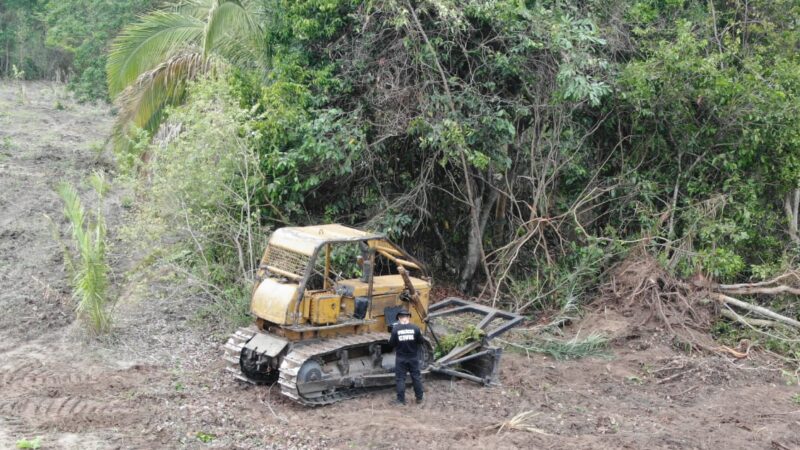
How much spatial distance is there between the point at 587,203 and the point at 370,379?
6726 mm

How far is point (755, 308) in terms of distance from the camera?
13.6m

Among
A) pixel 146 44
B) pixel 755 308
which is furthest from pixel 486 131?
pixel 146 44

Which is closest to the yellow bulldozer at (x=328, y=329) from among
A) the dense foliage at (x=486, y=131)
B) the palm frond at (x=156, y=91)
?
the dense foliage at (x=486, y=131)

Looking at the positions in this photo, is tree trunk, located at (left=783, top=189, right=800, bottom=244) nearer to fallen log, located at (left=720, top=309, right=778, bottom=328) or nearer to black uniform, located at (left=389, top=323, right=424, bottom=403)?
fallen log, located at (left=720, top=309, right=778, bottom=328)

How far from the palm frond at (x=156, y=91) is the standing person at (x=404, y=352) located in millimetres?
7443

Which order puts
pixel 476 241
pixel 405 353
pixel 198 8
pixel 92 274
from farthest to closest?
1. pixel 198 8
2. pixel 476 241
3. pixel 92 274
4. pixel 405 353

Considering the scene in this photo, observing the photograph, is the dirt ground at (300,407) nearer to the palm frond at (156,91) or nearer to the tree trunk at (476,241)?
the tree trunk at (476,241)

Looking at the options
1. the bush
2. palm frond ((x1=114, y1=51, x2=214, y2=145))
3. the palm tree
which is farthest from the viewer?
palm frond ((x1=114, y1=51, x2=214, y2=145))

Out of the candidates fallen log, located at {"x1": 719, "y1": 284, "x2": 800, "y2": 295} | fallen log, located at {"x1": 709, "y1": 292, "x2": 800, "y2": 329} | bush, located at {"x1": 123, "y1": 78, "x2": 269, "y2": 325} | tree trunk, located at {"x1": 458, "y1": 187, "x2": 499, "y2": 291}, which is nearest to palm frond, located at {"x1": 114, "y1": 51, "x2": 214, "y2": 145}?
bush, located at {"x1": 123, "y1": 78, "x2": 269, "y2": 325}

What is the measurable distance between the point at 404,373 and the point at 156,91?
840 centimetres

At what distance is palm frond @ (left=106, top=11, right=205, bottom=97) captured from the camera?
15.7m

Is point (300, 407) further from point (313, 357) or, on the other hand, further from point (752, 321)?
point (752, 321)

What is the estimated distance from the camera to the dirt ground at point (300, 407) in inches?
356

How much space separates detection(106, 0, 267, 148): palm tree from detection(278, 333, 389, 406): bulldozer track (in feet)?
23.0
